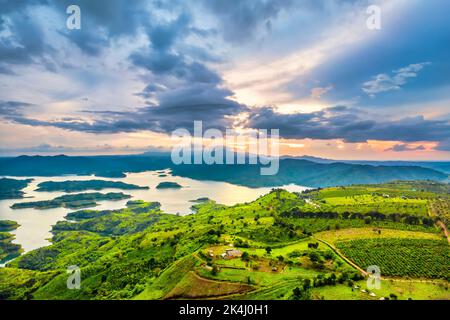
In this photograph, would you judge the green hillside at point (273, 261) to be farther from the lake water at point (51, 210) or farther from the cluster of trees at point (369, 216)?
the lake water at point (51, 210)

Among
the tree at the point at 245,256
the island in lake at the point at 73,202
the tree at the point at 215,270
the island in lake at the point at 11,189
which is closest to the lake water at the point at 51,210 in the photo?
the island in lake at the point at 11,189

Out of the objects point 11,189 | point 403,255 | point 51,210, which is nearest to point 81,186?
point 11,189

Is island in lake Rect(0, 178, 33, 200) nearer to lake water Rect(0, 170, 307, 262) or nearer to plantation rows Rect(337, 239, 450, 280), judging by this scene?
lake water Rect(0, 170, 307, 262)

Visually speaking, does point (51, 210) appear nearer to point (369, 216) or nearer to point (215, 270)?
point (215, 270)

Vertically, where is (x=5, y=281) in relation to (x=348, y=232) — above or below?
below

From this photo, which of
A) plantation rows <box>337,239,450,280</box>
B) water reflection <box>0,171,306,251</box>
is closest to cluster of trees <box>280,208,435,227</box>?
plantation rows <box>337,239,450,280</box>
